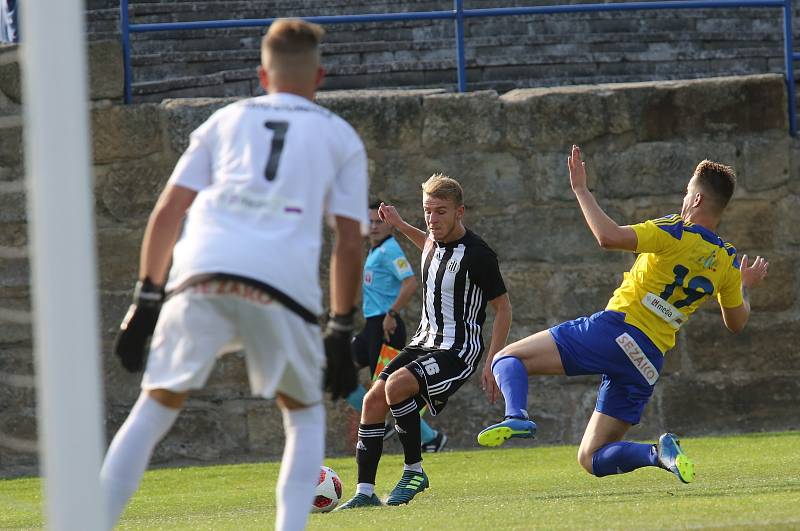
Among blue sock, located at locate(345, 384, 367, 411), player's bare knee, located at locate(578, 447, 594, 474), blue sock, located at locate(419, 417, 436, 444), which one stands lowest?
blue sock, located at locate(419, 417, 436, 444)

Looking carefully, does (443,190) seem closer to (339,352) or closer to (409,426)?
(409,426)

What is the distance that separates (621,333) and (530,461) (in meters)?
2.77

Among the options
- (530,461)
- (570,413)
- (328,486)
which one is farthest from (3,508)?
(570,413)

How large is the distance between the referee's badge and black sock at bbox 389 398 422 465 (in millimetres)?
736

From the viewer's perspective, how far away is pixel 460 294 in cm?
750

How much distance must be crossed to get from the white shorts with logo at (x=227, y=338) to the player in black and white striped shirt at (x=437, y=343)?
3019mm

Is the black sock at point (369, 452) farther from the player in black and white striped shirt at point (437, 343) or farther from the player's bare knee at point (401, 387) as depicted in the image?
the player's bare knee at point (401, 387)

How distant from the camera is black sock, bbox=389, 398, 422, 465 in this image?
7.30 meters

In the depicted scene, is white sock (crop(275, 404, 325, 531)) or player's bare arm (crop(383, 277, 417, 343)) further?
player's bare arm (crop(383, 277, 417, 343))

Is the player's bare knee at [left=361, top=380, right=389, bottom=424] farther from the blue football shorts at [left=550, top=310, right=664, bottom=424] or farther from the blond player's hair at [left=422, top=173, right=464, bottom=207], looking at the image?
the blond player's hair at [left=422, top=173, right=464, bottom=207]

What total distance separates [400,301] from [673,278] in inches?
122

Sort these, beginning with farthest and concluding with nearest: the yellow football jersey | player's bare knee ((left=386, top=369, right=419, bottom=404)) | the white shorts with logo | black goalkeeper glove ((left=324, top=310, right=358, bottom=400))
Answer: player's bare knee ((left=386, top=369, right=419, bottom=404)), the yellow football jersey, black goalkeeper glove ((left=324, top=310, right=358, bottom=400)), the white shorts with logo

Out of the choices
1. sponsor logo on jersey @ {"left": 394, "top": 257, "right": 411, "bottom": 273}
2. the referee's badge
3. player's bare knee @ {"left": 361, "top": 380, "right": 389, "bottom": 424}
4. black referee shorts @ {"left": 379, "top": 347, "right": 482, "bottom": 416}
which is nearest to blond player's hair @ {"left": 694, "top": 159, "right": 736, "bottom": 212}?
the referee's badge

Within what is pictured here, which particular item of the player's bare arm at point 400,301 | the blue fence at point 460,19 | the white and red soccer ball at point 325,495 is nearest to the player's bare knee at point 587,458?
the white and red soccer ball at point 325,495
